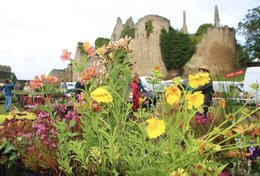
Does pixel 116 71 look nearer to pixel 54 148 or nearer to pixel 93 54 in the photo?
pixel 93 54

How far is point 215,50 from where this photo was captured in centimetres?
4822

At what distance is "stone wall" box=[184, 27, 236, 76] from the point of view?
4675 centimetres

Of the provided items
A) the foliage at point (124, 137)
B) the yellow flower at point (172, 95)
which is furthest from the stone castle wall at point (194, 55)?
the yellow flower at point (172, 95)

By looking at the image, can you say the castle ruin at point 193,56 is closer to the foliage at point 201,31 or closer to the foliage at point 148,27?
the foliage at point 148,27

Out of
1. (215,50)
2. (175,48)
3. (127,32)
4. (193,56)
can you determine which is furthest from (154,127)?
(215,50)

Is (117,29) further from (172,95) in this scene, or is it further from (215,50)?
(172,95)

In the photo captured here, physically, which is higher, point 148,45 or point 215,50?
point 148,45

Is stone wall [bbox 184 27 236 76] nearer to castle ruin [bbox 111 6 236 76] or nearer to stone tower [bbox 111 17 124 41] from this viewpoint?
castle ruin [bbox 111 6 236 76]

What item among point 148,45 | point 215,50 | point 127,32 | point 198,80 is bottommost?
point 198,80

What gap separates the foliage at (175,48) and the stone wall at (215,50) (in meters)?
0.98

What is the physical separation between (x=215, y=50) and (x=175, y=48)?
607cm

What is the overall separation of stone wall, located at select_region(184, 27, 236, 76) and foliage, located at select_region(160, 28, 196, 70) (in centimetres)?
98

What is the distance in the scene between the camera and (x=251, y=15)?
45.9 meters

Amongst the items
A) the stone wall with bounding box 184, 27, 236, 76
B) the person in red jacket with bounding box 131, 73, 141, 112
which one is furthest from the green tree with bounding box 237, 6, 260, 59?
the person in red jacket with bounding box 131, 73, 141, 112
